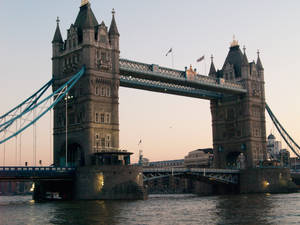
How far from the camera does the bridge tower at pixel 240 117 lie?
133750mm

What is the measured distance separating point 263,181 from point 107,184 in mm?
50020

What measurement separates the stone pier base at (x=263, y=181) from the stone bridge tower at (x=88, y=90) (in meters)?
41.1

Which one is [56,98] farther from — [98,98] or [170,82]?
[170,82]

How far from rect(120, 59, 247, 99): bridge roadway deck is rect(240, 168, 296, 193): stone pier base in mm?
21478

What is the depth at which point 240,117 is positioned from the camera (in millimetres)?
135625

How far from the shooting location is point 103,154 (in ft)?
316

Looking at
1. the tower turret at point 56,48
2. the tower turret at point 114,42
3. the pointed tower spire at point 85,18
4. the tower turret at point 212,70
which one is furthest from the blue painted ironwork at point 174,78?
the tower turret at point 56,48

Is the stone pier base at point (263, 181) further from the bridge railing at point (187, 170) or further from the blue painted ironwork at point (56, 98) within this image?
the blue painted ironwork at point (56, 98)

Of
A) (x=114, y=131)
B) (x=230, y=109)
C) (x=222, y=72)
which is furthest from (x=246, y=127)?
(x=114, y=131)

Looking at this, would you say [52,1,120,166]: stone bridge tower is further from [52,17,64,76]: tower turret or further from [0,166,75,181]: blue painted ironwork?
[0,166,75,181]: blue painted ironwork

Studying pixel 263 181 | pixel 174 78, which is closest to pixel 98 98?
pixel 174 78

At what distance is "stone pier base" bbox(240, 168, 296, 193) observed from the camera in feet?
413

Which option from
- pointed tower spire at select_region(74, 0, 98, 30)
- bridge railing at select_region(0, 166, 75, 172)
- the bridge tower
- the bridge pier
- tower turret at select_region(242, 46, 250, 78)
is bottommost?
the bridge pier

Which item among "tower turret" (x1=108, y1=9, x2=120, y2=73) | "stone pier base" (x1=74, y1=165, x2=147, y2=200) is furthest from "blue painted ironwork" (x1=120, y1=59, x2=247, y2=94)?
"stone pier base" (x1=74, y1=165, x2=147, y2=200)
